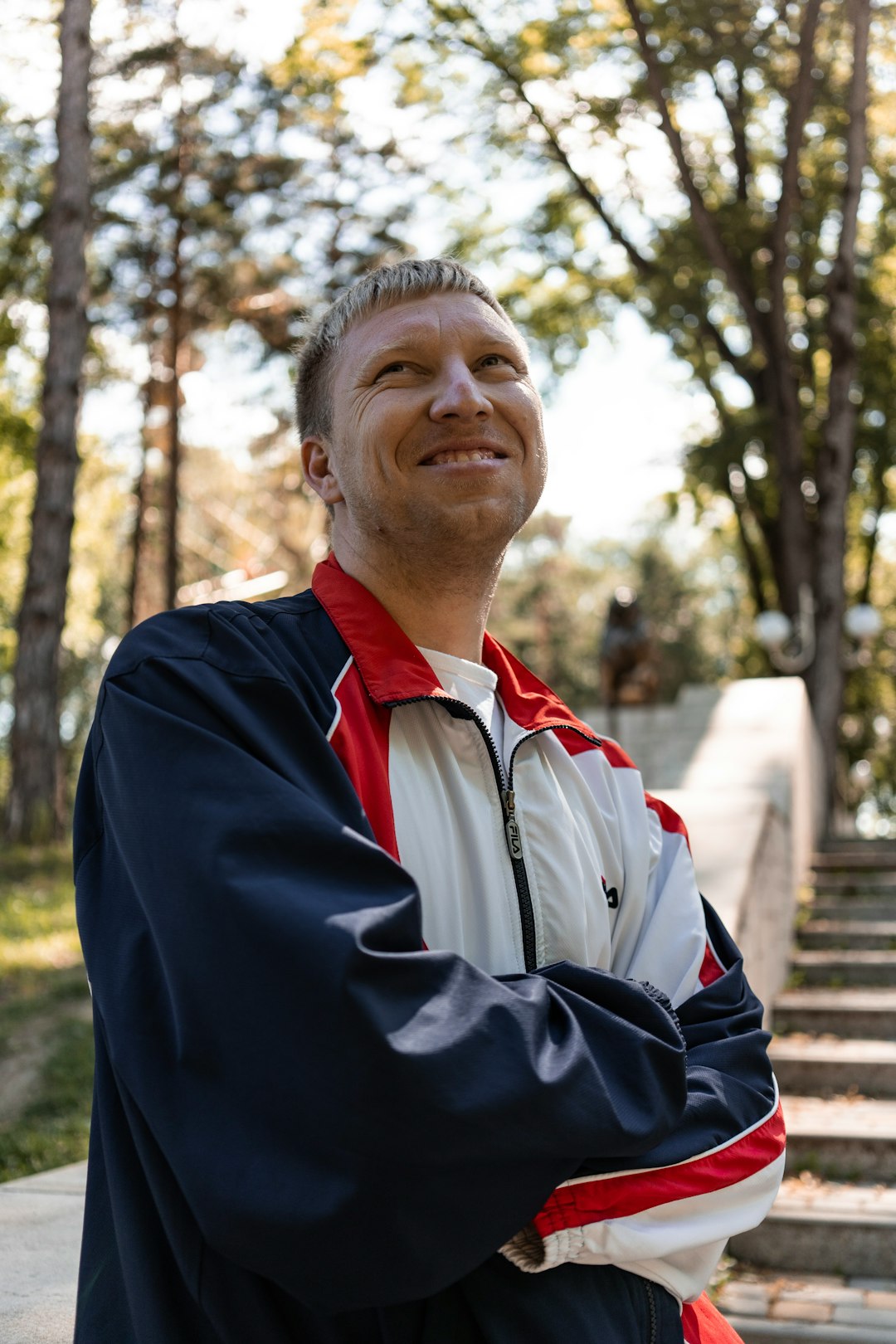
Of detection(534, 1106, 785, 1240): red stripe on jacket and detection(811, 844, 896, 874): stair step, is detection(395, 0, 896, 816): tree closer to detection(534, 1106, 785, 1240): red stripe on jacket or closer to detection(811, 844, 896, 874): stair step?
detection(811, 844, 896, 874): stair step

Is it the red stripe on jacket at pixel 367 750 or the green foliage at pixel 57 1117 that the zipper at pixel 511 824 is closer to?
the red stripe on jacket at pixel 367 750

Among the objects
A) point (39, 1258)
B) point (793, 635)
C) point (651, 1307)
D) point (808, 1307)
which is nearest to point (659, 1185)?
point (651, 1307)

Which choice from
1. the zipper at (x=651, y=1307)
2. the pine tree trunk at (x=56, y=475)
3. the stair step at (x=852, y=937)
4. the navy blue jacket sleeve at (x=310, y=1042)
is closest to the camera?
the navy blue jacket sleeve at (x=310, y=1042)

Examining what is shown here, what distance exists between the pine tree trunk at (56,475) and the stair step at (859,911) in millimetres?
5986

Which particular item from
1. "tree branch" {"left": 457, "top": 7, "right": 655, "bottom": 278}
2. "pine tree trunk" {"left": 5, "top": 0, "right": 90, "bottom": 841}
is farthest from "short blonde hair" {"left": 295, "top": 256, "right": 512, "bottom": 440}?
"tree branch" {"left": 457, "top": 7, "right": 655, "bottom": 278}

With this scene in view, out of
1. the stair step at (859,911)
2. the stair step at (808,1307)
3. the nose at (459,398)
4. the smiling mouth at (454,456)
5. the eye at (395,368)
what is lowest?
the stair step at (808,1307)

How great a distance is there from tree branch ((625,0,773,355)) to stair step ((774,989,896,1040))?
397 inches

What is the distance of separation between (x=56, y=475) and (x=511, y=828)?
383 inches

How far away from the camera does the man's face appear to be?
1.81 metres

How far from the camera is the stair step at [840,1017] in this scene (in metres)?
6.34

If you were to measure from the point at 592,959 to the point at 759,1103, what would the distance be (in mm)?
280

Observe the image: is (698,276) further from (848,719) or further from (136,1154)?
(136,1154)

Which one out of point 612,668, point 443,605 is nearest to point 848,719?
point 612,668

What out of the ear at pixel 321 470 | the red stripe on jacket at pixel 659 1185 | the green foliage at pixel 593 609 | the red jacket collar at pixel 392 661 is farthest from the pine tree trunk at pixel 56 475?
the green foliage at pixel 593 609
